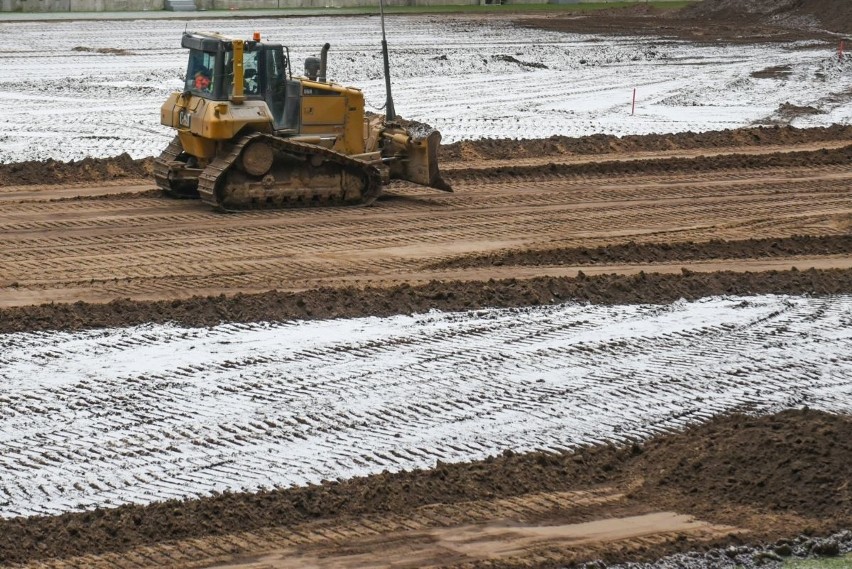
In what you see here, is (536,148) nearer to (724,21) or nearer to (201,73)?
(201,73)

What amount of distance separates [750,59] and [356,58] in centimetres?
896

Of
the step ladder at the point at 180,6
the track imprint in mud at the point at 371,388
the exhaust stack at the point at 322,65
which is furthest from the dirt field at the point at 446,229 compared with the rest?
the step ladder at the point at 180,6

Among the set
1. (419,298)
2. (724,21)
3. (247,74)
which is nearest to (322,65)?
(247,74)

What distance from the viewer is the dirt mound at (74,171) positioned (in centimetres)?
1758

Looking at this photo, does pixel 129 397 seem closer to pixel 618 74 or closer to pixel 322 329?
pixel 322 329

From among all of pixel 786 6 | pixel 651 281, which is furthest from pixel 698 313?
pixel 786 6

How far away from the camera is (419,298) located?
487 inches

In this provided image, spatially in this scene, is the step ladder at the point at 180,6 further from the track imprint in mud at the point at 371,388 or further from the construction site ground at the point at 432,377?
the track imprint in mud at the point at 371,388

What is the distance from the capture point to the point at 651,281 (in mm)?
13023

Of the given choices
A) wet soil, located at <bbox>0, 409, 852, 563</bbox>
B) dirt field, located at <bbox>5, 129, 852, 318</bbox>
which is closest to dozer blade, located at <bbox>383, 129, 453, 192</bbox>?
dirt field, located at <bbox>5, 129, 852, 318</bbox>

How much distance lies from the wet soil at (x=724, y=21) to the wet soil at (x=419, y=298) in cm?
2288

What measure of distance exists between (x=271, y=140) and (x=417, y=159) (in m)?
1.95

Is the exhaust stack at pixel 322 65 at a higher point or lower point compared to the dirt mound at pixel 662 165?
higher

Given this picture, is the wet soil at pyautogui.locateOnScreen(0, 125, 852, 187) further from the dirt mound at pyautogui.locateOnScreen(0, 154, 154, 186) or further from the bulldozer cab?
the bulldozer cab
